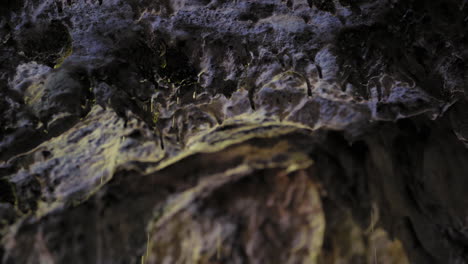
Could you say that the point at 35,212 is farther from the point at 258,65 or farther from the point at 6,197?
the point at 258,65

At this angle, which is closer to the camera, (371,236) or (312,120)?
(312,120)

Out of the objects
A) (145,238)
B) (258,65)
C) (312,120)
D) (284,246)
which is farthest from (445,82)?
(145,238)

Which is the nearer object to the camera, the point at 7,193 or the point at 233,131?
the point at 7,193

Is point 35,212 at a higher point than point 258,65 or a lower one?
lower

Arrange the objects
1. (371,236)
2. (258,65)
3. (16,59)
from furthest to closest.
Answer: (371,236) → (258,65) → (16,59)

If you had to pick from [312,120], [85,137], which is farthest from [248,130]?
[85,137]

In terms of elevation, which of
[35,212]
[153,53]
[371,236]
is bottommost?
[371,236]

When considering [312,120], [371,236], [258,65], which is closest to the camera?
[258,65]
